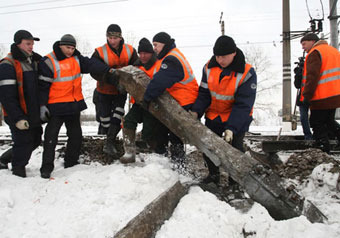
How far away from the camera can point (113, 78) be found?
4.10 meters

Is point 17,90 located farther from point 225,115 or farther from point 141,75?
point 225,115

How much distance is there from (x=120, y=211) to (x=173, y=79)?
1864 millimetres

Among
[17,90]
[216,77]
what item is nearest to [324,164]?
[216,77]

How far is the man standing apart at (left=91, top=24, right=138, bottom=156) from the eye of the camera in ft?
13.9

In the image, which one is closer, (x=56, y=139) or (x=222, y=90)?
(x=222, y=90)

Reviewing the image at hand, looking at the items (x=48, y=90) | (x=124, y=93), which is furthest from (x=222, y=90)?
(x=48, y=90)

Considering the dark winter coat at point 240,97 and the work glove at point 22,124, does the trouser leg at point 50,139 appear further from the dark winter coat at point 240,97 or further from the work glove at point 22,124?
the dark winter coat at point 240,97

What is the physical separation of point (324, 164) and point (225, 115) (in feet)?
4.99

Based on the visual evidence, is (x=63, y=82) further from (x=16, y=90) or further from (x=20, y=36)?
(x=20, y=36)

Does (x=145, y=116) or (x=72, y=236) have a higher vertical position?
(x=145, y=116)

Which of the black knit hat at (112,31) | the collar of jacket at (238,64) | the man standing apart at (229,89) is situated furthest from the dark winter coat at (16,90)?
the collar of jacket at (238,64)

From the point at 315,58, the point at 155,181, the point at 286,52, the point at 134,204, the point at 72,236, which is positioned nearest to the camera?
the point at 72,236

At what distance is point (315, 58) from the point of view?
14.5 ft

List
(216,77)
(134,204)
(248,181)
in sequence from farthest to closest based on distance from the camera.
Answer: (216,77) → (248,181) → (134,204)
